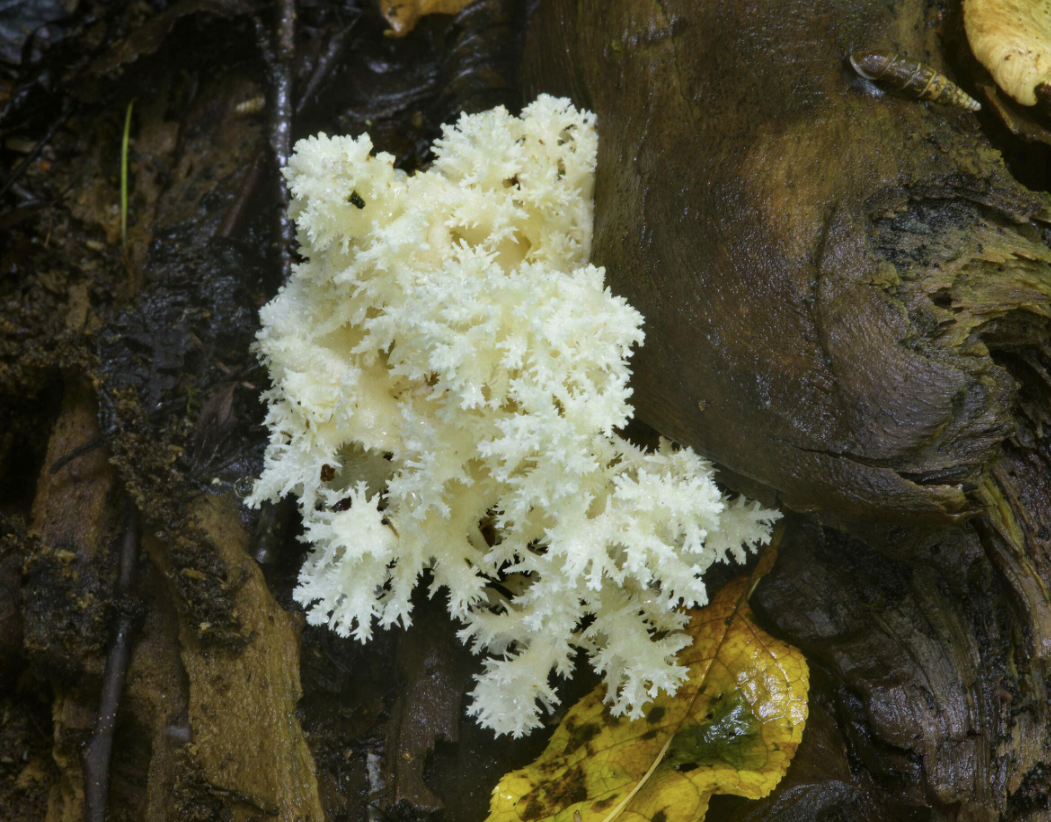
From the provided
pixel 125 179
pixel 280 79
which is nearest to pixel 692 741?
pixel 280 79

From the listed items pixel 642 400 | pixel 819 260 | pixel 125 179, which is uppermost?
pixel 125 179

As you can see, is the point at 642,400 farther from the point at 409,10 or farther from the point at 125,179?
the point at 125,179

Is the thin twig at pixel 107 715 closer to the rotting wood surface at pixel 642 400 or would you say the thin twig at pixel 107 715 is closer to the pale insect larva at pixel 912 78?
the rotting wood surface at pixel 642 400

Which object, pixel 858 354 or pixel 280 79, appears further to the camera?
pixel 280 79

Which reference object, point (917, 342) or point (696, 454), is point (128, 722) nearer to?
point (696, 454)

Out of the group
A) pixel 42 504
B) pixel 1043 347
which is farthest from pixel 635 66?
pixel 42 504

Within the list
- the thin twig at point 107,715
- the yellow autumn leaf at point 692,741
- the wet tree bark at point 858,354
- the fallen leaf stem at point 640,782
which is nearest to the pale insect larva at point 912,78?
the wet tree bark at point 858,354
